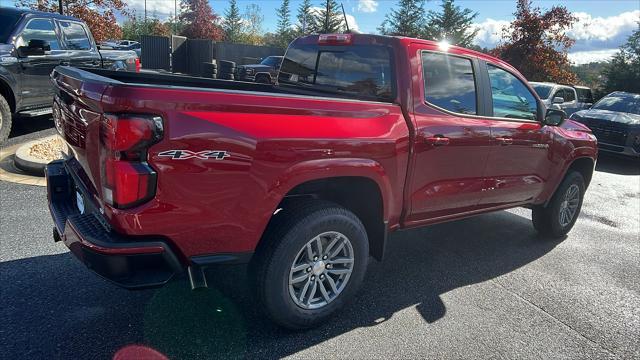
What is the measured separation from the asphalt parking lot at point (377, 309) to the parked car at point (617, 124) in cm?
706

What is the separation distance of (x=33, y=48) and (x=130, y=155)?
6.31 meters

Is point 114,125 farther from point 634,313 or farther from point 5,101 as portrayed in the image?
point 5,101

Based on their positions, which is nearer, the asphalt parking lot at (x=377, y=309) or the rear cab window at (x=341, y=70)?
the asphalt parking lot at (x=377, y=309)

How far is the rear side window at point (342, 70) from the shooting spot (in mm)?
3436

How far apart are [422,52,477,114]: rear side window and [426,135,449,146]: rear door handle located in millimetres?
272

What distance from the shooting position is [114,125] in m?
2.12

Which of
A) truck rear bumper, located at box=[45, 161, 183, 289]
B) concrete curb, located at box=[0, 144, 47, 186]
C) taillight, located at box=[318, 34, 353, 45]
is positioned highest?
taillight, located at box=[318, 34, 353, 45]

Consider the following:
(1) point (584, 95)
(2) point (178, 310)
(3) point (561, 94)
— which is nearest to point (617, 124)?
(3) point (561, 94)

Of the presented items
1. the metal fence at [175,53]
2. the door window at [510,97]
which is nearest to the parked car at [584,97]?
the door window at [510,97]

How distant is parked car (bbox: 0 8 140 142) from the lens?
681 centimetres

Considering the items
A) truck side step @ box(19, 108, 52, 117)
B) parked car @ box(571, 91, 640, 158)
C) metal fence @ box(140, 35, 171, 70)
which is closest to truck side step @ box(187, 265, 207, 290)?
truck side step @ box(19, 108, 52, 117)

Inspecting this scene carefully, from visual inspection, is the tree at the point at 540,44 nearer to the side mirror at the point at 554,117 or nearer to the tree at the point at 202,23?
the side mirror at the point at 554,117

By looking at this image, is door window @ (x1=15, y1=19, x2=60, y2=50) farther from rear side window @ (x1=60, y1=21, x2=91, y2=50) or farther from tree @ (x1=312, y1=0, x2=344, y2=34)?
tree @ (x1=312, y1=0, x2=344, y2=34)

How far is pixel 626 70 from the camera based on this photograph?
71.1 ft
